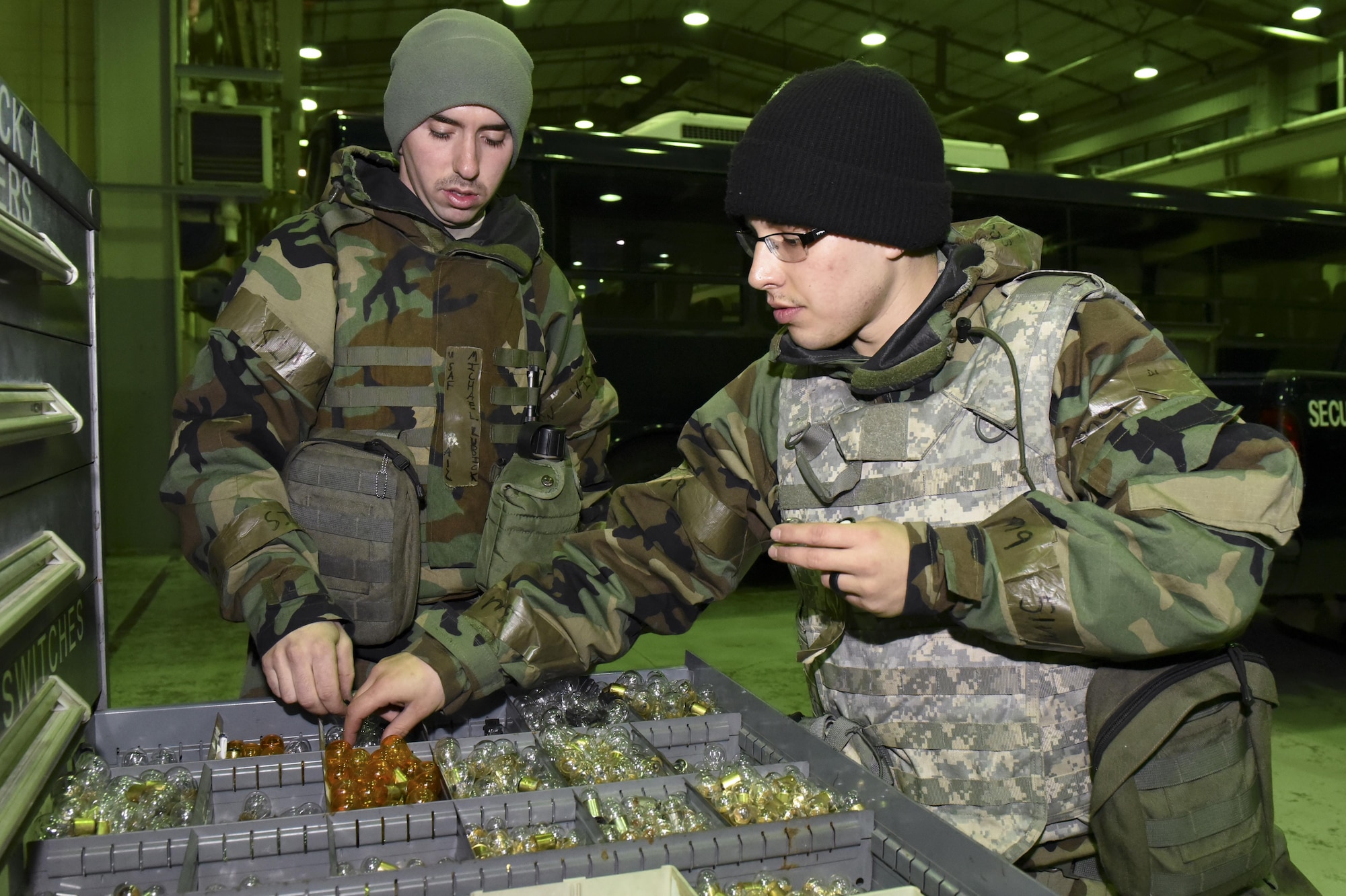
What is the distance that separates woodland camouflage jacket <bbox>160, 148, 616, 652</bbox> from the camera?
1.56m

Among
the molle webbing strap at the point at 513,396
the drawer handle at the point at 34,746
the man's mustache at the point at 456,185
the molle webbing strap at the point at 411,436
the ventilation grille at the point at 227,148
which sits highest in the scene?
the ventilation grille at the point at 227,148

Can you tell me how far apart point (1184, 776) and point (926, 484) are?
46 centimetres

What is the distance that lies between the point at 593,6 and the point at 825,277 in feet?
46.3

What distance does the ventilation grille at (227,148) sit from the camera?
671 cm

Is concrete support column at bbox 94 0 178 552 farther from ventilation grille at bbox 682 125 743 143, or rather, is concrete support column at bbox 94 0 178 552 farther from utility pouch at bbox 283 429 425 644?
utility pouch at bbox 283 429 425 644

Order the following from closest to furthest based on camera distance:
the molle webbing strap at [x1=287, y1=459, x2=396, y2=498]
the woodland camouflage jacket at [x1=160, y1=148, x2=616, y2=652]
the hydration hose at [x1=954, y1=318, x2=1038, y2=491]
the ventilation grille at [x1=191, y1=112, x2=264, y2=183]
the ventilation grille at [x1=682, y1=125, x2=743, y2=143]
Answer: the hydration hose at [x1=954, y1=318, x2=1038, y2=491] → the woodland camouflage jacket at [x1=160, y1=148, x2=616, y2=652] → the molle webbing strap at [x1=287, y1=459, x2=396, y2=498] → the ventilation grille at [x1=682, y1=125, x2=743, y2=143] → the ventilation grille at [x1=191, y1=112, x2=264, y2=183]

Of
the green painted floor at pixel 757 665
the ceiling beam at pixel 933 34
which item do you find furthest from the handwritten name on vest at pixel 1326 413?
the ceiling beam at pixel 933 34

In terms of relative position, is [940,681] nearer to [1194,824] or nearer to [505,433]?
[1194,824]

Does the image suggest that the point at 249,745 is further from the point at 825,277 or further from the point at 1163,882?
the point at 1163,882

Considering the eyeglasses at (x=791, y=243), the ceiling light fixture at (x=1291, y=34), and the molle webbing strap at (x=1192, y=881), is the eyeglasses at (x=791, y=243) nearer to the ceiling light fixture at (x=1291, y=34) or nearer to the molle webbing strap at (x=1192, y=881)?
the molle webbing strap at (x=1192, y=881)

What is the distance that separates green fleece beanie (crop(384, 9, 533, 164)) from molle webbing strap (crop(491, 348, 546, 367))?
0.39 m

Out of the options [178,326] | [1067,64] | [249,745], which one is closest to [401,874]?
[249,745]

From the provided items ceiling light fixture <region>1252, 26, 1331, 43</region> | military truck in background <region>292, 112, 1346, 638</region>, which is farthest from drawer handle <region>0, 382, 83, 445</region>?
ceiling light fixture <region>1252, 26, 1331, 43</region>

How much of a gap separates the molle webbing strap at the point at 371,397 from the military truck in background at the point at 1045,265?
295 cm
